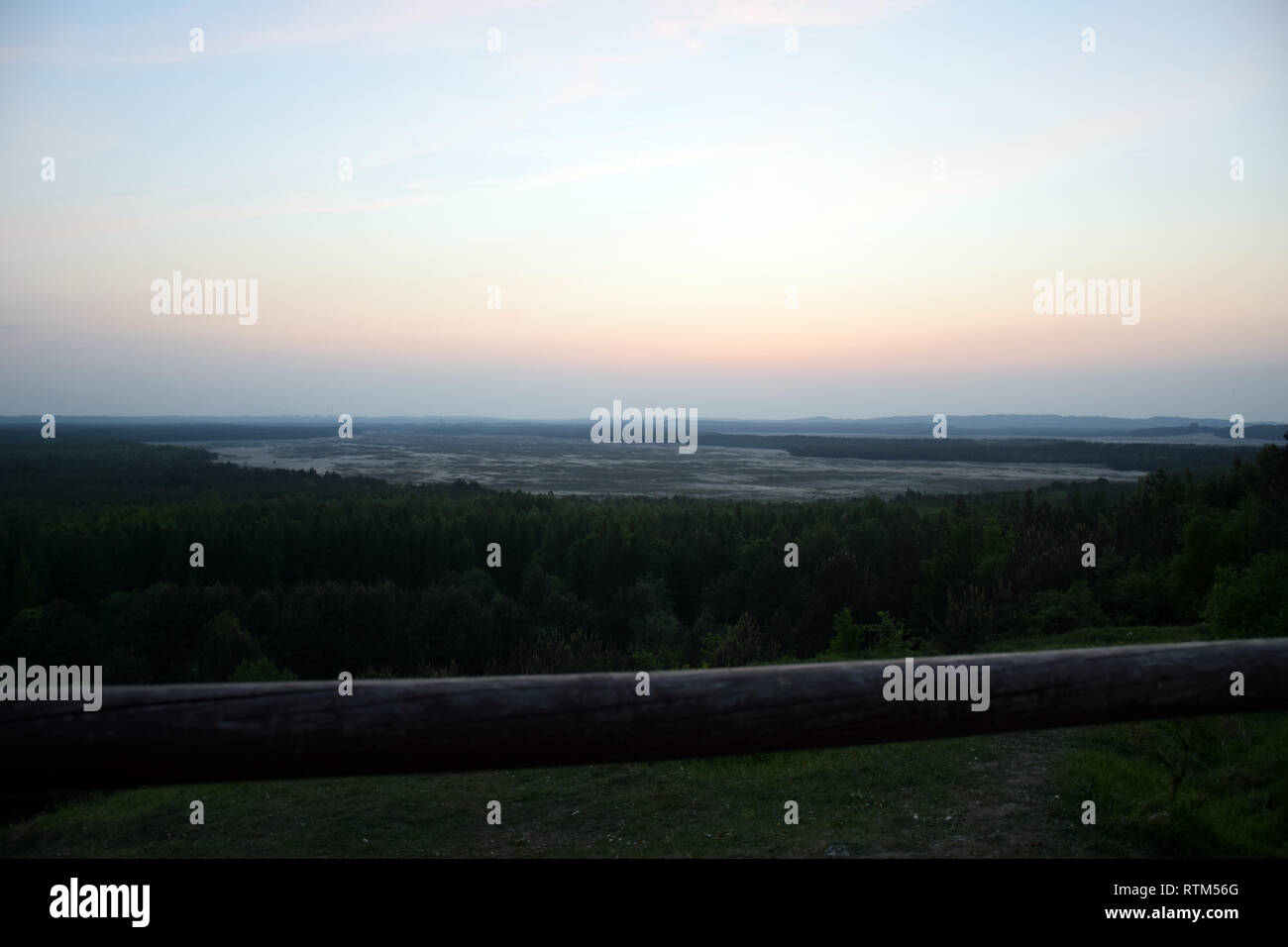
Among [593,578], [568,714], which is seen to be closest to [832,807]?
[568,714]

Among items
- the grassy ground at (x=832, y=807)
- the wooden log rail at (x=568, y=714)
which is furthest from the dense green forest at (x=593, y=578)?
the wooden log rail at (x=568, y=714)

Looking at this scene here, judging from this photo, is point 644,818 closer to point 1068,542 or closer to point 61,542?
point 1068,542

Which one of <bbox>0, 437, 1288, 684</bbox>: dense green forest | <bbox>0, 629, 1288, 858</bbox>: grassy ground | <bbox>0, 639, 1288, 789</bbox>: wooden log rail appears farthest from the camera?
<bbox>0, 437, 1288, 684</bbox>: dense green forest

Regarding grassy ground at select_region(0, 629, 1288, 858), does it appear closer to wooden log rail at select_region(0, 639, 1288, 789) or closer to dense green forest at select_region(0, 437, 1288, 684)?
dense green forest at select_region(0, 437, 1288, 684)

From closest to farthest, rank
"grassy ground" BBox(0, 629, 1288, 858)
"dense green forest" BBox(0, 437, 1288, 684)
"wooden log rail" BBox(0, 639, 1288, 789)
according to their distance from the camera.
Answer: "wooden log rail" BBox(0, 639, 1288, 789) < "grassy ground" BBox(0, 629, 1288, 858) < "dense green forest" BBox(0, 437, 1288, 684)

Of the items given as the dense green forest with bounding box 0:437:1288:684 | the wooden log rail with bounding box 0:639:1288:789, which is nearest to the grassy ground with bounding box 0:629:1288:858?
the dense green forest with bounding box 0:437:1288:684
